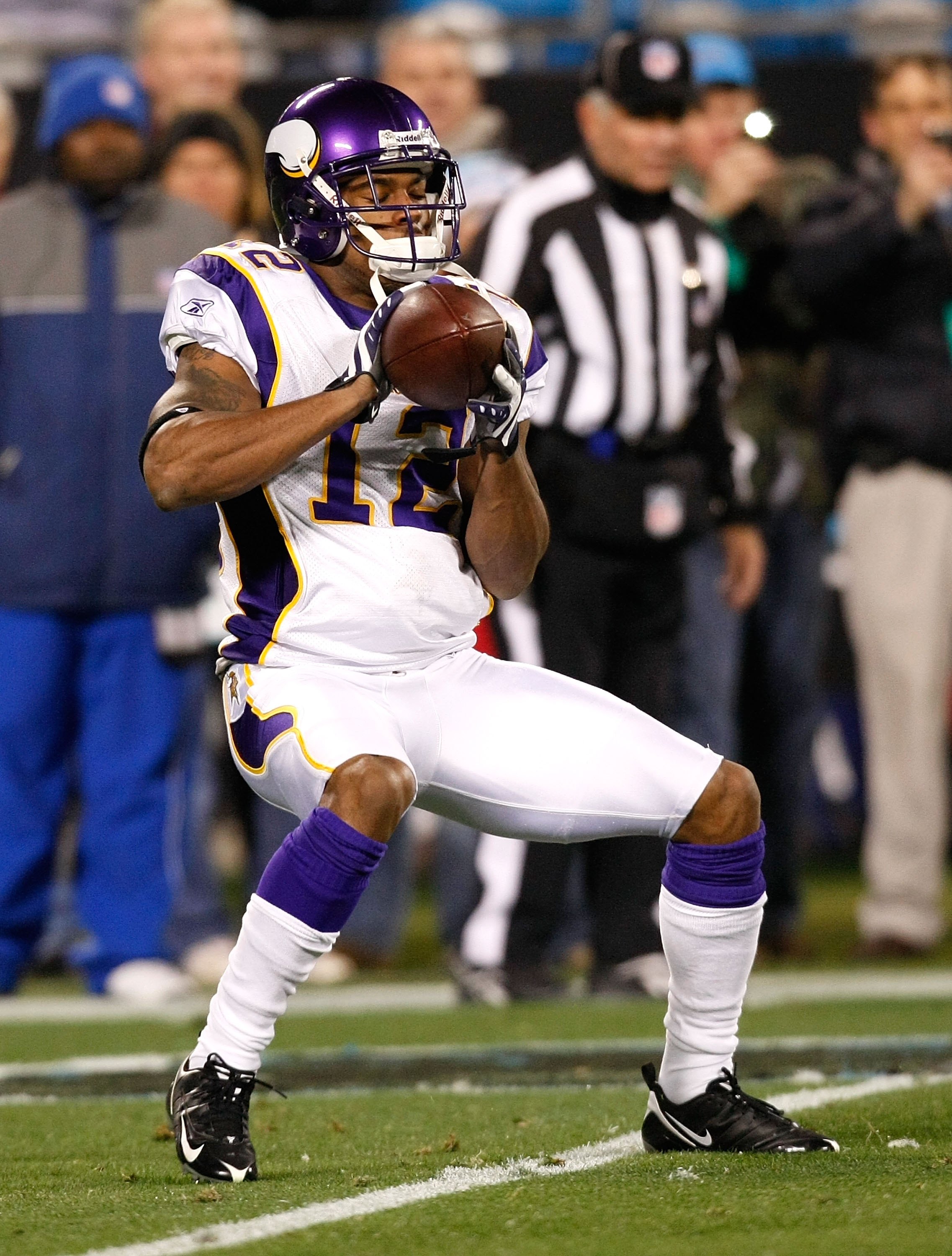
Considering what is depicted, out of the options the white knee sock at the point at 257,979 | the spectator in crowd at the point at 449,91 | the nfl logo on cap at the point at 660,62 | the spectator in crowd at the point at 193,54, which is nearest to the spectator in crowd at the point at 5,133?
the spectator in crowd at the point at 193,54

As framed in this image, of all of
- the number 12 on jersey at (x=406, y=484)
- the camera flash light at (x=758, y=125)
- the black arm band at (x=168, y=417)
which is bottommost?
the number 12 on jersey at (x=406, y=484)

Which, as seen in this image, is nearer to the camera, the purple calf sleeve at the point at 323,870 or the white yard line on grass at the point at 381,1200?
the white yard line on grass at the point at 381,1200

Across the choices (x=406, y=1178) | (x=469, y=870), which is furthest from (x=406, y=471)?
(x=469, y=870)

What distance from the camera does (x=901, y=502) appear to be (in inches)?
248

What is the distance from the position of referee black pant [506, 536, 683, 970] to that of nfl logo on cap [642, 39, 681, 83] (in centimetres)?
113

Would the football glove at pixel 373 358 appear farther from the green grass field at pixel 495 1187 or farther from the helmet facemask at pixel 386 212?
the green grass field at pixel 495 1187

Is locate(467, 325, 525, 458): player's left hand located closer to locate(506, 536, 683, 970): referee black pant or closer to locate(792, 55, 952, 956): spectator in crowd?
locate(506, 536, 683, 970): referee black pant

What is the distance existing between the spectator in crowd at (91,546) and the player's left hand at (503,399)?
2583mm

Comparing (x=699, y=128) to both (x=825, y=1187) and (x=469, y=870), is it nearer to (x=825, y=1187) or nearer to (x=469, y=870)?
(x=469, y=870)

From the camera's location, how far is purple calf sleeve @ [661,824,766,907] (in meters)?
3.22

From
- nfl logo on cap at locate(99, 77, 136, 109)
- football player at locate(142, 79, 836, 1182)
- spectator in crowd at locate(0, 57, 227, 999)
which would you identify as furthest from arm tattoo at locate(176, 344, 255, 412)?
nfl logo on cap at locate(99, 77, 136, 109)

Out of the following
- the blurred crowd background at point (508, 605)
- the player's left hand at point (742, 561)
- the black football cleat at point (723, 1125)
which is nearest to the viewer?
the black football cleat at point (723, 1125)

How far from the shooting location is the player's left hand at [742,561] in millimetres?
5996

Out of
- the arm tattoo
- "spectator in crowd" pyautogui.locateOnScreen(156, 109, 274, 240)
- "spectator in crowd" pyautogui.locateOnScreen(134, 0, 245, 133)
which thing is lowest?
the arm tattoo
